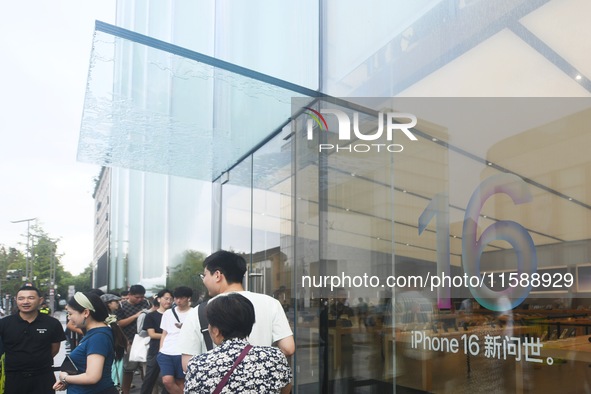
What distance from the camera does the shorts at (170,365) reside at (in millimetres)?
5211

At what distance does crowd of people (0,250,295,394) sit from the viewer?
246cm

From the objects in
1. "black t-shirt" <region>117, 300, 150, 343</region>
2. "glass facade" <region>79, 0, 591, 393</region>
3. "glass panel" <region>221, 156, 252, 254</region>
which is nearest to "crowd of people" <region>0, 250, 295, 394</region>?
"black t-shirt" <region>117, 300, 150, 343</region>

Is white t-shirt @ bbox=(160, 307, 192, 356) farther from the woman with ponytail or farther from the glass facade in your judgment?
the glass facade

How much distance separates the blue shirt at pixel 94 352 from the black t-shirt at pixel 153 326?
10.3 feet

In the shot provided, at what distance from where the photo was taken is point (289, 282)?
7.36 meters

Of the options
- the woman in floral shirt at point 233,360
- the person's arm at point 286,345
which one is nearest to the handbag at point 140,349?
the person's arm at point 286,345

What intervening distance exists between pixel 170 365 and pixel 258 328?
2.32 m

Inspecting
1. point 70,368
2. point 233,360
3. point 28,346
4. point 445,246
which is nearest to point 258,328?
point 233,360

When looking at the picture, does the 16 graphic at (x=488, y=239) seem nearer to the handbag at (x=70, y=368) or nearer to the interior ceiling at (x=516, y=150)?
the interior ceiling at (x=516, y=150)

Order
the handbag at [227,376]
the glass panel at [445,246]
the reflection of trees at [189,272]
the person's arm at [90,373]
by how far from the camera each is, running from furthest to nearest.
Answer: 1. the reflection of trees at [189,272]
2. the glass panel at [445,246]
3. the person's arm at [90,373]
4. the handbag at [227,376]

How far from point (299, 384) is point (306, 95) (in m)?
3.73

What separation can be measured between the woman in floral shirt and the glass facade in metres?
2.66

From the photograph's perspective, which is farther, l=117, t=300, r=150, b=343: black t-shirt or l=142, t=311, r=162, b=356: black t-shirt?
l=117, t=300, r=150, b=343: black t-shirt

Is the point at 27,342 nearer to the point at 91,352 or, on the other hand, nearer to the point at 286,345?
the point at 91,352
